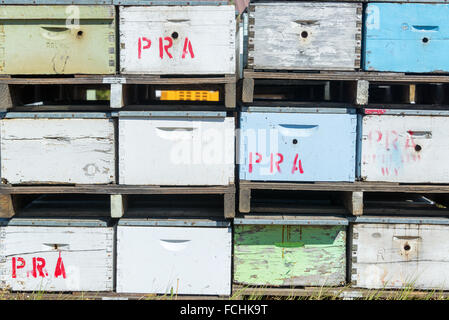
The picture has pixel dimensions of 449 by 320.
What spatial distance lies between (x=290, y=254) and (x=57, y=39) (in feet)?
7.15

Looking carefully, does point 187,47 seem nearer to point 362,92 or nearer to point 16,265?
point 362,92

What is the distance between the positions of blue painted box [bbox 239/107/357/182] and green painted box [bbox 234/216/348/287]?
1.13 feet

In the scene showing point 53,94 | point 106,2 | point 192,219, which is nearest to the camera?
point 106,2

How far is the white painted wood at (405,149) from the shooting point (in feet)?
11.0

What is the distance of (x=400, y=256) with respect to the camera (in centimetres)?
348

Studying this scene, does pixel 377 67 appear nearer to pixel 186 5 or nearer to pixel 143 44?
pixel 186 5

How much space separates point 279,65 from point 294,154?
0.61 meters

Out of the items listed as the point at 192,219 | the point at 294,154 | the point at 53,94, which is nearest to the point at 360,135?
the point at 294,154

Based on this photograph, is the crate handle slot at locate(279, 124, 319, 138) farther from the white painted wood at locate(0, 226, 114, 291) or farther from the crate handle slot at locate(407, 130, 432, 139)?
the white painted wood at locate(0, 226, 114, 291)

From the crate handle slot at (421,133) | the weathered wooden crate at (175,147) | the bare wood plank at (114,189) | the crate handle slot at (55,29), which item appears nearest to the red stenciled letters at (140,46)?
the weathered wooden crate at (175,147)

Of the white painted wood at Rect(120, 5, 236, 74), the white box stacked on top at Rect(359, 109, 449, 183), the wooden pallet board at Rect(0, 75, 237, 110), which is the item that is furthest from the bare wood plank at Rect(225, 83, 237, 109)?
the white box stacked on top at Rect(359, 109, 449, 183)

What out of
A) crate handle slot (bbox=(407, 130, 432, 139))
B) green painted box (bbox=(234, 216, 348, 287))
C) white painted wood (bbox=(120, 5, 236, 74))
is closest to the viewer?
white painted wood (bbox=(120, 5, 236, 74))

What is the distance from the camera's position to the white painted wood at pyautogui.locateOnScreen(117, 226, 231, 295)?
344 centimetres

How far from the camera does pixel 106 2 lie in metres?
3.26
